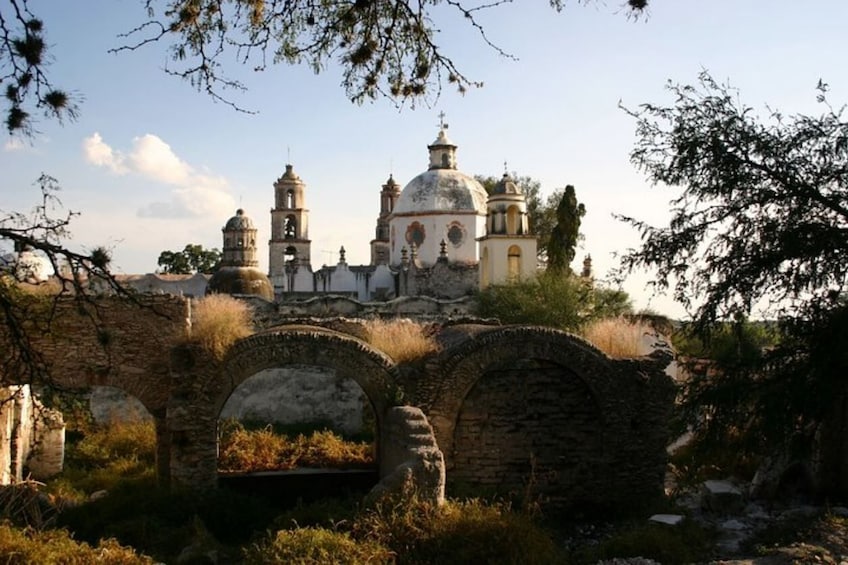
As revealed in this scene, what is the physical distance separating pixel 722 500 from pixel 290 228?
4005cm

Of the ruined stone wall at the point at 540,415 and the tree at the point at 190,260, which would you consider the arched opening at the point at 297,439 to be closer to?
the ruined stone wall at the point at 540,415

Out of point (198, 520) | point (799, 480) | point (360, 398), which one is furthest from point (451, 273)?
point (198, 520)

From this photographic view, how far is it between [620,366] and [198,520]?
592 cm

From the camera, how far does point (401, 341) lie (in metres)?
12.6

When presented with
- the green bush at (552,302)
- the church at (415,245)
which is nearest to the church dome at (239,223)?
the church at (415,245)

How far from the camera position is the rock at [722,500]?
1220cm

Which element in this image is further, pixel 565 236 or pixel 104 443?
pixel 565 236

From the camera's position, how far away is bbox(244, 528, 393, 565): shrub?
8195 mm

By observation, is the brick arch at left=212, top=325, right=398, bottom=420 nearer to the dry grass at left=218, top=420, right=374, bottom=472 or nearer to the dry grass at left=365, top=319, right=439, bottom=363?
the dry grass at left=365, top=319, right=439, bottom=363

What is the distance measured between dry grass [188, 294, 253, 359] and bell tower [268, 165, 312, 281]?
3734 cm

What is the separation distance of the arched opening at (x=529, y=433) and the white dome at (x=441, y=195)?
31561mm

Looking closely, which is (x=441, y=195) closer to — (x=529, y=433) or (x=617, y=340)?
(x=617, y=340)

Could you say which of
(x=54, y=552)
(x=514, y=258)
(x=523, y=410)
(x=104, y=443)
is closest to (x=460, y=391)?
A: (x=523, y=410)

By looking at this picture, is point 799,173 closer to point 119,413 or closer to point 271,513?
point 271,513
